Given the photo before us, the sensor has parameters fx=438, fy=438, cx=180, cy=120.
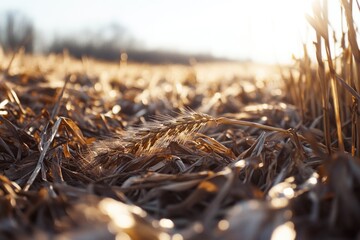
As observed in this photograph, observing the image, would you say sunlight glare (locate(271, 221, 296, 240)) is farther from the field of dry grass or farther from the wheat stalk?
the wheat stalk

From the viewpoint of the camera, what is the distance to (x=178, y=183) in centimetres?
110

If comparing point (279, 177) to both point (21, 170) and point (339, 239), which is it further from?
point (21, 170)

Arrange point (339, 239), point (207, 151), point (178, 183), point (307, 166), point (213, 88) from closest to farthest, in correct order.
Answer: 1. point (339, 239)
2. point (178, 183)
3. point (307, 166)
4. point (207, 151)
5. point (213, 88)

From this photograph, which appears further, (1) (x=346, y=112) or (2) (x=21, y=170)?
(1) (x=346, y=112)

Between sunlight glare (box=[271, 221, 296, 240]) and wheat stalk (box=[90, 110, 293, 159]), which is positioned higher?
wheat stalk (box=[90, 110, 293, 159])

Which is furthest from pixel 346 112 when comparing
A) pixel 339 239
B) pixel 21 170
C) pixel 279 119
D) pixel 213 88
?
pixel 213 88

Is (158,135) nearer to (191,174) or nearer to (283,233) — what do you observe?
(191,174)

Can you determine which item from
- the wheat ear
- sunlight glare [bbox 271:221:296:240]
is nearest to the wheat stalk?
the wheat ear

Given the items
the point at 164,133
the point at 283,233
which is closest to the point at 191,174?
the point at 164,133

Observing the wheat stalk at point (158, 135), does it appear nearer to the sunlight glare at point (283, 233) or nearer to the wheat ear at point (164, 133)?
the wheat ear at point (164, 133)

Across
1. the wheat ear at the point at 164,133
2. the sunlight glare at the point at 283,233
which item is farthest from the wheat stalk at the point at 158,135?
the sunlight glare at the point at 283,233

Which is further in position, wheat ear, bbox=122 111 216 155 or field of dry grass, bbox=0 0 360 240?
wheat ear, bbox=122 111 216 155

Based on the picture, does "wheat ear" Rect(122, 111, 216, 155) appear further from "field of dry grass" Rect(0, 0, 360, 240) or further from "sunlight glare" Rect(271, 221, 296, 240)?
"sunlight glare" Rect(271, 221, 296, 240)

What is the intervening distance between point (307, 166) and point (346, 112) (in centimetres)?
71
